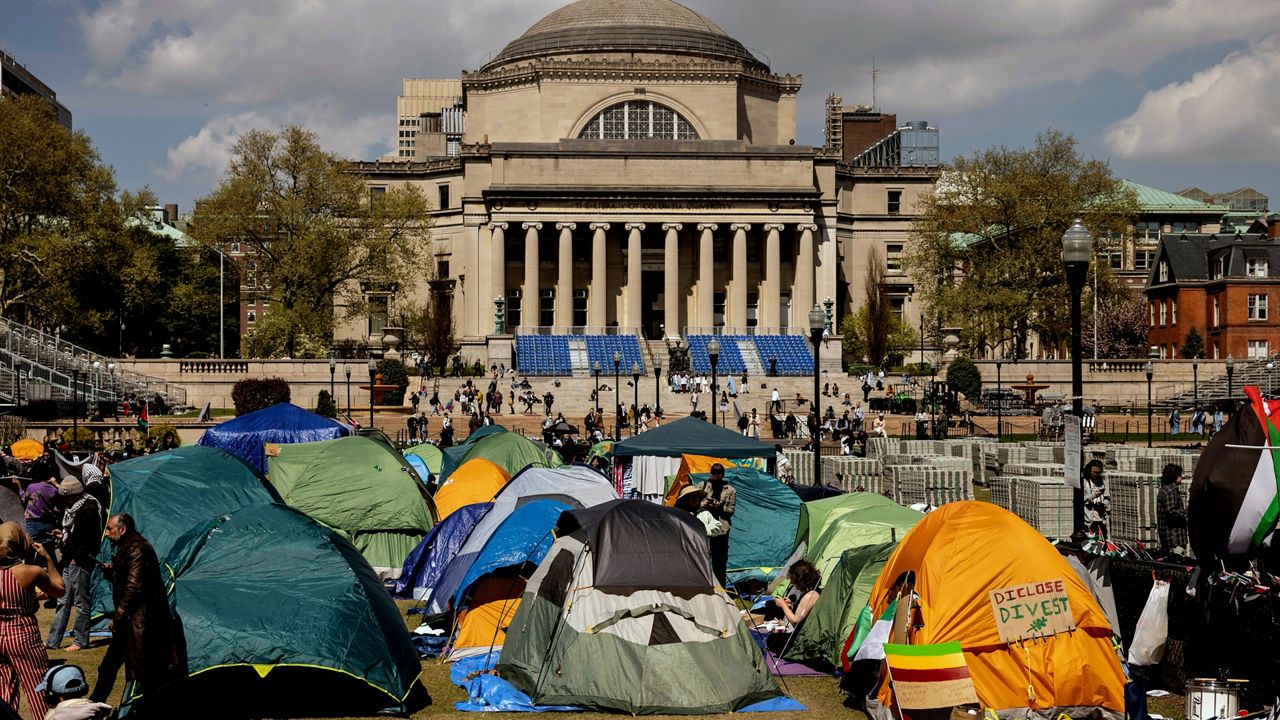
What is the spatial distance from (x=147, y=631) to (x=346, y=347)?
2878 inches

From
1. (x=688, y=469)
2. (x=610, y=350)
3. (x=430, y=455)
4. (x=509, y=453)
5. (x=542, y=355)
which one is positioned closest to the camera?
(x=688, y=469)

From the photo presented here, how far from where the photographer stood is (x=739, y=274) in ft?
285

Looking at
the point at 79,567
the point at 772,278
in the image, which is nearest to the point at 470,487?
the point at 79,567

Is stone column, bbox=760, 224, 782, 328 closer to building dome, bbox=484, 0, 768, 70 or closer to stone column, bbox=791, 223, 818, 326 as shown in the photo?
stone column, bbox=791, 223, 818, 326

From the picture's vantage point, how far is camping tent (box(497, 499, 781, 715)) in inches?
553

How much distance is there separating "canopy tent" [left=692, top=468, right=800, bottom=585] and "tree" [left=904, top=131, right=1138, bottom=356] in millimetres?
56813

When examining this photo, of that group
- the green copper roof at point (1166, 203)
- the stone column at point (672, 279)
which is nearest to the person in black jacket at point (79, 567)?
the stone column at point (672, 279)

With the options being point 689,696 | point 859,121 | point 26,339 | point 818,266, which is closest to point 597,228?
point 818,266

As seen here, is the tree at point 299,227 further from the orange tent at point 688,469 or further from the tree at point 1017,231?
the orange tent at point 688,469

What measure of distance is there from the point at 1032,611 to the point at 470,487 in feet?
39.6

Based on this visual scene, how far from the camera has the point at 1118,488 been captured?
73.8ft

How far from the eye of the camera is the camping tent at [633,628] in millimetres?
14055

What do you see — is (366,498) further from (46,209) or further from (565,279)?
(565,279)

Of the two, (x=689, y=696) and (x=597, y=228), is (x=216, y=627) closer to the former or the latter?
(x=689, y=696)
